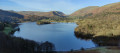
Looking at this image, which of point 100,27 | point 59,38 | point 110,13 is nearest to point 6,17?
point 59,38

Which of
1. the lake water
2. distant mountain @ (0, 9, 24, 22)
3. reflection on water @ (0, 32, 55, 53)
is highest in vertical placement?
distant mountain @ (0, 9, 24, 22)

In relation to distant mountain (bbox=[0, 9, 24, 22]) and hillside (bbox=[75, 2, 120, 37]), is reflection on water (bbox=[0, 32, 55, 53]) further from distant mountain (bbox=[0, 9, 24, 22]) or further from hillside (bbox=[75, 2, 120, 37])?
distant mountain (bbox=[0, 9, 24, 22])

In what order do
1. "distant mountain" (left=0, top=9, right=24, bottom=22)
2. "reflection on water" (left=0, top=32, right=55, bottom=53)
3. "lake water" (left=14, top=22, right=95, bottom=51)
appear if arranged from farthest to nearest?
"distant mountain" (left=0, top=9, right=24, bottom=22), "lake water" (left=14, top=22, right=95, bottom=51), "reflection on water" (left=0, top=32, right=55, bottom=53)

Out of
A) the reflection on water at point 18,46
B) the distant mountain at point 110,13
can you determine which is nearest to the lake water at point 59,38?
the reflection on water at point 18,46

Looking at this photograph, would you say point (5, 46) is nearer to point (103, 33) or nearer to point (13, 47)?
point (13, 47)

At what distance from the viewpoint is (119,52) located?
20062 millimetres

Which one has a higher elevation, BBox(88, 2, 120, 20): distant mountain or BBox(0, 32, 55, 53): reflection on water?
BBox(88, 2, 120, 20): distant mountain

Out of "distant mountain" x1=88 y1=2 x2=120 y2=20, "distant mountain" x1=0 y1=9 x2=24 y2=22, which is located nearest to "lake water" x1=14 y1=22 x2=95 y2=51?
"distant mountain" x1=88 y1=2 x2=120 y2=20

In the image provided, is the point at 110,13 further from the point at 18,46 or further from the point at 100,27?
the point at 18,46

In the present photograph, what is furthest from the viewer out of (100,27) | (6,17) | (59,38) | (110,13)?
(6,17)

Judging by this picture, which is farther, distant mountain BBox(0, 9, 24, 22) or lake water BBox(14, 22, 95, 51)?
distant mountain BBox(0, 9, 24, 22)

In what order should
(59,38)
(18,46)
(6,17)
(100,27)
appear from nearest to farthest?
(18,46), (59,38), (100,27), (6,17)

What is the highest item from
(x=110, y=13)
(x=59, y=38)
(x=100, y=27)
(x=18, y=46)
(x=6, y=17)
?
(x=110, y=13)

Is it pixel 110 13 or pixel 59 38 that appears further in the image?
pixel 110 13
